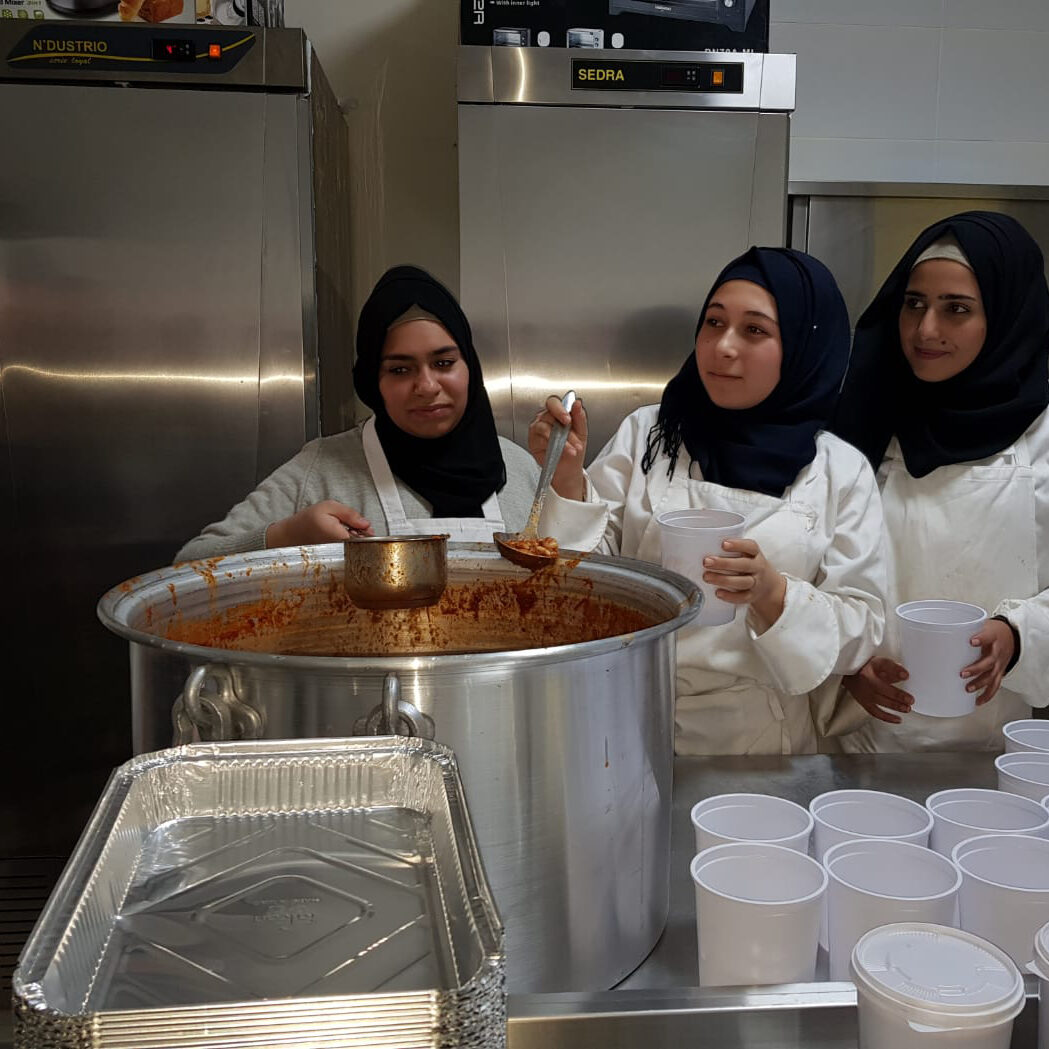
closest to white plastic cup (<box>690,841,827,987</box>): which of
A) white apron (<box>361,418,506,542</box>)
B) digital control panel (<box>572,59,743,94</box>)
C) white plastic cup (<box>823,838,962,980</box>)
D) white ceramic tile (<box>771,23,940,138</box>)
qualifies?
white plastic cup (<box>823,838,962,980</box>)

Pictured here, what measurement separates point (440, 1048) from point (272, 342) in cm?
193

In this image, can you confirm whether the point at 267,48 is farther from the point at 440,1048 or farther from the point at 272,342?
the point at 440,1048

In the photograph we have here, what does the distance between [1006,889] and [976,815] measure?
7.8 inches

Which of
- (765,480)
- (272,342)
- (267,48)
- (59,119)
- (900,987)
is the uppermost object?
(267,48)

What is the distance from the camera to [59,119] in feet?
6.72

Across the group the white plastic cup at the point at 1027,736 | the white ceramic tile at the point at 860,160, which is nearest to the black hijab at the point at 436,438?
the white plastic cup at the point at 1027,736

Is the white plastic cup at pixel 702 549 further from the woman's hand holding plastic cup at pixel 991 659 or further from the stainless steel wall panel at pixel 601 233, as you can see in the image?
the stainless steel wall panel at pixel 601 233

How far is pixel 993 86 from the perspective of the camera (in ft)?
9.54

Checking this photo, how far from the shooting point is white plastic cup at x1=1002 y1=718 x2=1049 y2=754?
1.12 m

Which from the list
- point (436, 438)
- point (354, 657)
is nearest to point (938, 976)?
point (354, 657)

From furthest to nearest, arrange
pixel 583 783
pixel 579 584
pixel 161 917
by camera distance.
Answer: pixel 579 584
pixel 583 783
pixel 161 917

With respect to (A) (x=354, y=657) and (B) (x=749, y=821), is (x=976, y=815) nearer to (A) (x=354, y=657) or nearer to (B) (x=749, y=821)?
(B) (x=749, y=821)

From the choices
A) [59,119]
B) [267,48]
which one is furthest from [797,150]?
[59,119]

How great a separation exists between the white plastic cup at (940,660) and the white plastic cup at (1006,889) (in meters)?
0.41
